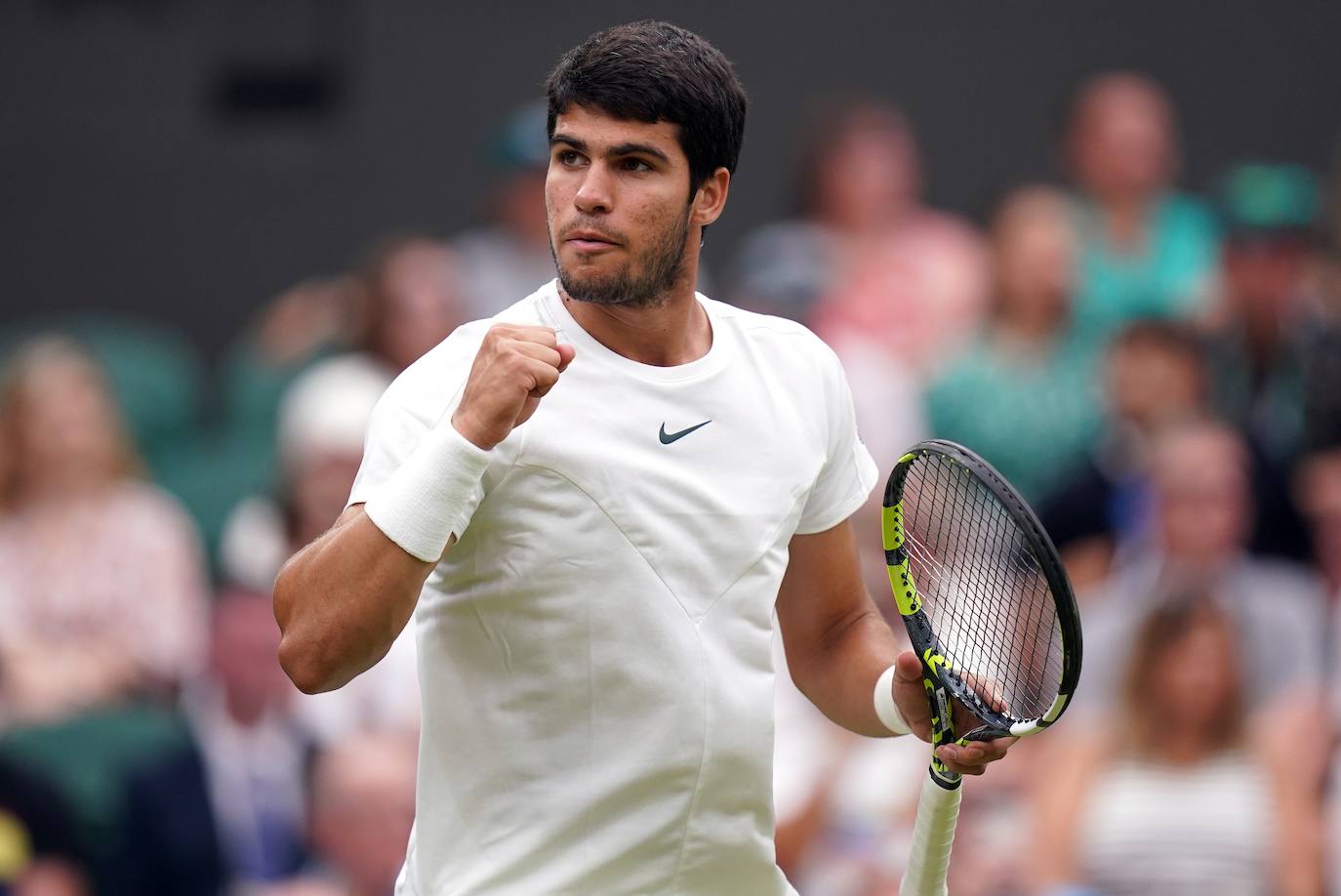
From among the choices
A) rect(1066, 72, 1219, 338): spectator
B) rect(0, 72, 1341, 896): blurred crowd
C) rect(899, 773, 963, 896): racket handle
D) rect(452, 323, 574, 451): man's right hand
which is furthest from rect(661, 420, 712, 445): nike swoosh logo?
rect(1066, 72, 1219, 338): spectator

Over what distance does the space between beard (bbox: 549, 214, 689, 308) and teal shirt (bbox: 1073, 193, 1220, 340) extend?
4.28 m

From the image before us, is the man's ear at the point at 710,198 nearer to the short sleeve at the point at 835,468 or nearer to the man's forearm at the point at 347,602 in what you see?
the short sleeve at the point at 835,468

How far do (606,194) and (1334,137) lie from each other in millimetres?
6185

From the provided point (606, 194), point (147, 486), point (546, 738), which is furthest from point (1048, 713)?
point (147, 486)

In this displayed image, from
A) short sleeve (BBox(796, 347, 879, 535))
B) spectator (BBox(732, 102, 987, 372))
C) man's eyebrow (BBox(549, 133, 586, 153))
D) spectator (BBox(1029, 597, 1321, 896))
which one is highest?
man's eyebrow (BBox(549, 133, 586, 153))

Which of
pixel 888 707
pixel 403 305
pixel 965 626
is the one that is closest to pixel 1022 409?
pixel 403 305

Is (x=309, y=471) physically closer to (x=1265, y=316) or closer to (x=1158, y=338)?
(x=1158, y=338)

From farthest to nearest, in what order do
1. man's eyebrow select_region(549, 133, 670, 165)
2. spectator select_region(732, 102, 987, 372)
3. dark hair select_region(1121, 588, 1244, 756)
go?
1. spectator select_region(732, 102, 987, 372)
2. dark hair select_region(1121, 588, 1244, 756)
3. man's eyebrow select_region(549, 133, 670, 165)

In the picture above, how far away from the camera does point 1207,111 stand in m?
8.47

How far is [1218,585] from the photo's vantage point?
625 cm

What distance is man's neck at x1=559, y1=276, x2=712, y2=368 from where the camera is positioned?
316cm

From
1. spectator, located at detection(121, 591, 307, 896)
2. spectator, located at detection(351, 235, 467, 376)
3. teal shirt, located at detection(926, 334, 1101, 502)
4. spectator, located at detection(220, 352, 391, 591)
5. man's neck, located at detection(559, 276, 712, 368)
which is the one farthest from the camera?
spectator, located at detection(351, 235, 467, 376)

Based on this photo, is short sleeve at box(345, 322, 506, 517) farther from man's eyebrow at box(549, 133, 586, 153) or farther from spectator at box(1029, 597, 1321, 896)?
spectator at box(1029, 597, 1321, 896)

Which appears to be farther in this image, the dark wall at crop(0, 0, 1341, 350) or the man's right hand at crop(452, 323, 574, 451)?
the dark wall at crop(0, 0, 1341, 350)
